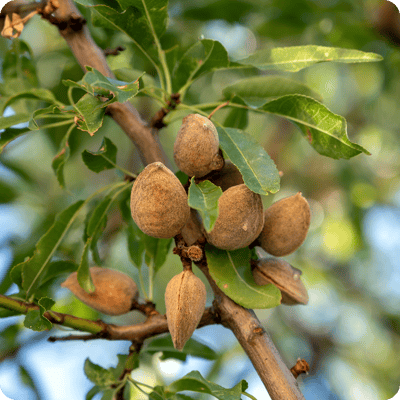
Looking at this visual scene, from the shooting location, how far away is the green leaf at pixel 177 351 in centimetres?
124

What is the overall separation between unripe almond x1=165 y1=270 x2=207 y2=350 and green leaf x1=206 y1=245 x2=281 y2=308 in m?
0.06

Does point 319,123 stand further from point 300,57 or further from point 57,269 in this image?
point 57,269

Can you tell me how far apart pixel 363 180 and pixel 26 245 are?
7.11 feet

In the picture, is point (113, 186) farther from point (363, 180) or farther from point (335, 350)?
point (335, 350)

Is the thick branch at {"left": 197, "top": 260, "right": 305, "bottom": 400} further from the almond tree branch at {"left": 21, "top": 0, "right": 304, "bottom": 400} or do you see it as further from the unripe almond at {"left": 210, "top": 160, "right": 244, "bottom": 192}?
the unripe almond at {"left": 210, "top": 160, "right": 244, "bottom": 192}

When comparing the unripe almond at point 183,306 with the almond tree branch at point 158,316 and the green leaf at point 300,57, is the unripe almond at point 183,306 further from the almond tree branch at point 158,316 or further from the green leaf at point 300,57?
the green leaf at point 300,57

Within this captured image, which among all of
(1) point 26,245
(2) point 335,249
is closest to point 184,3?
(1) point 26,245

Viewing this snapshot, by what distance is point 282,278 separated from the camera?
0.89 m

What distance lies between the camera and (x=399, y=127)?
9.25 feet

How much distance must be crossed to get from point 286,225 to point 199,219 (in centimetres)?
20

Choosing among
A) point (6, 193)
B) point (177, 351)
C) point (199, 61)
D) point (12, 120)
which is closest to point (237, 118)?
point (199, 61)

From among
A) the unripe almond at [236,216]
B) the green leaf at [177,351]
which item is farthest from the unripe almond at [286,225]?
the green leaf at [177,351]

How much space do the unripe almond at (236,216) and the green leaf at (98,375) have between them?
0.59m

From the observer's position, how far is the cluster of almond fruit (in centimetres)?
75
